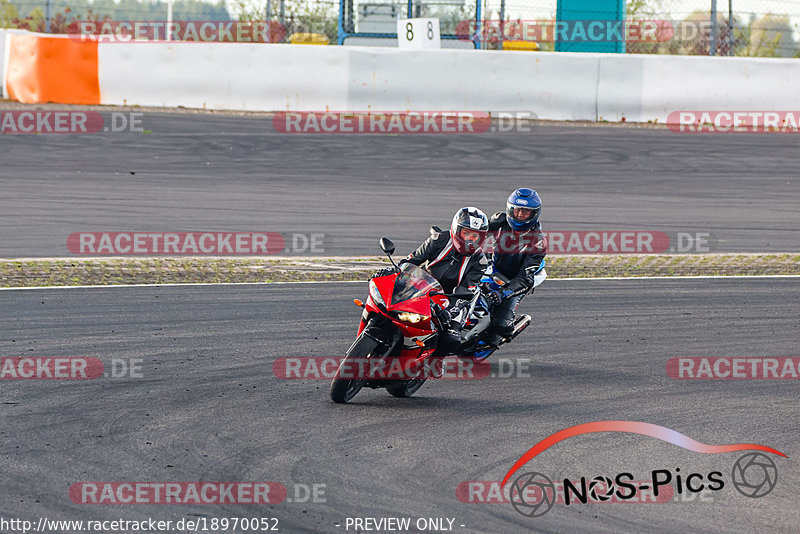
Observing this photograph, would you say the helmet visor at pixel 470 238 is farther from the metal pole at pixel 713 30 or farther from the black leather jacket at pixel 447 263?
the metal pole at pixel 713 30

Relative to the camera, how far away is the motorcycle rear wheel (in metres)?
7.61

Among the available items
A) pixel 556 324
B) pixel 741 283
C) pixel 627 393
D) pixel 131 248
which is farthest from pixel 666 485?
pixel 131 248

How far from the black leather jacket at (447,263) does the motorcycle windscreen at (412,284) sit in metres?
0.67

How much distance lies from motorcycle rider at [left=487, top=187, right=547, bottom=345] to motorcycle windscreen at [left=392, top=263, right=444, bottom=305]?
4.52 feet

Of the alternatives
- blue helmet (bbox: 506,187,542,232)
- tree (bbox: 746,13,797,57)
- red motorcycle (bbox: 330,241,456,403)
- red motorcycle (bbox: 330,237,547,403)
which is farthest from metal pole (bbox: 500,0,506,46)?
red motorcycle (bbox: 330,241,456,403)

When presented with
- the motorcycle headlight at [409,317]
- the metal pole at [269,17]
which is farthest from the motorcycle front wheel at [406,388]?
the metal pole at [269,17]

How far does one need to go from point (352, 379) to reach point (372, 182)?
34.9ft

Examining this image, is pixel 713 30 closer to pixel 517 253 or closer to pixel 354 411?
pixel 517 253

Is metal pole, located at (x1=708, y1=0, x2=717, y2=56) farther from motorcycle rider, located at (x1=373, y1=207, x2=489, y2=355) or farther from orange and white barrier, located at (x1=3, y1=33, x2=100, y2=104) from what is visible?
motorcycle rider, located at (x1=373, y1=207, x2=489, y2=355)

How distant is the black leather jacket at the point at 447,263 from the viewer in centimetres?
851

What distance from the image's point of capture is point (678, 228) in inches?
643

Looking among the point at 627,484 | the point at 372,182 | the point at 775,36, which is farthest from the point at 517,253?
the point at 775,36

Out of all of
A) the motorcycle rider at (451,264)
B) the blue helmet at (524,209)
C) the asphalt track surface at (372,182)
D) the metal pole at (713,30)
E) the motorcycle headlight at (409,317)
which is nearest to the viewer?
the motorcycle headlight at (409,317)

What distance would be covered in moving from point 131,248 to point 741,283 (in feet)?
25.1
